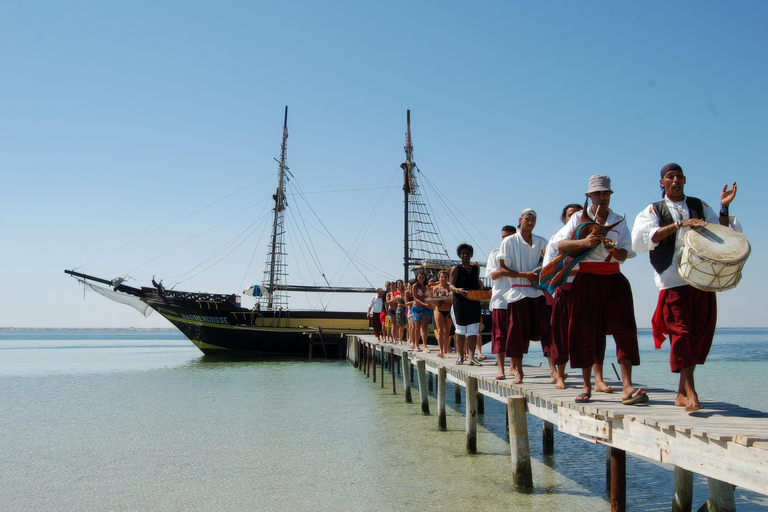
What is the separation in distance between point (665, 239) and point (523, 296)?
234 centimetres

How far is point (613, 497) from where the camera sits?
15.4 feet

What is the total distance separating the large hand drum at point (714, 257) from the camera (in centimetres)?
373

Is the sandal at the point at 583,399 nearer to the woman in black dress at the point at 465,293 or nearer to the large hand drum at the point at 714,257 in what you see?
the large hand drum at the point at 714,257

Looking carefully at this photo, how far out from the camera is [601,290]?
4738 millimetres

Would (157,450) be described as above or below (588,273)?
below

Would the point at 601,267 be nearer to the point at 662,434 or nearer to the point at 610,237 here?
the point at 610,237

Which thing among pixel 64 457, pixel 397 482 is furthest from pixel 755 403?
pixel 64 457

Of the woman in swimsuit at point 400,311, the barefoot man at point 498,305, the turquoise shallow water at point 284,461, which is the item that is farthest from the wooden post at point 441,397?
the woman in swimsuit at point 400,311

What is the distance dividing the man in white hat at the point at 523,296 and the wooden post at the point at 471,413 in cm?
100

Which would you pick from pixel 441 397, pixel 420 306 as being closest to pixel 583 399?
pixel 441 397

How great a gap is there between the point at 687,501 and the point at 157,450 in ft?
22.0

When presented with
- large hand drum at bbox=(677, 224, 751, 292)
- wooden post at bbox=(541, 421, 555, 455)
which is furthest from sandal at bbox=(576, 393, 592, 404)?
wooden post at bbox=(541, 421, 555, 455)

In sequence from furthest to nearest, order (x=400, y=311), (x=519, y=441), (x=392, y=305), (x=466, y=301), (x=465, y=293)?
1. (x=400, y=311)
2. (x=392, y=305)
3. (x=466, y=301)
4. (x=465, y=293)
5. (x=519, y=441)

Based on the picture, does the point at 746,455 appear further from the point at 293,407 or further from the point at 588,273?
the point at 293,407
